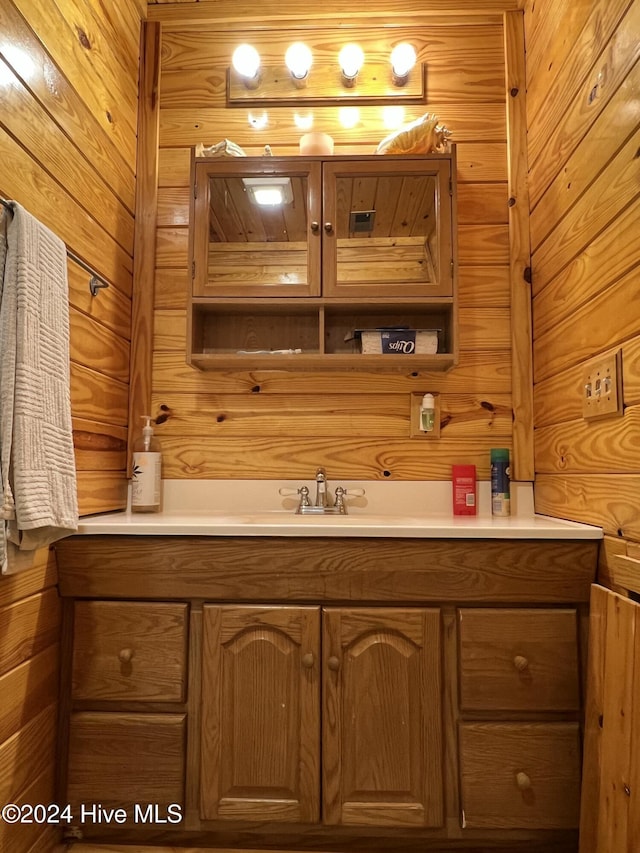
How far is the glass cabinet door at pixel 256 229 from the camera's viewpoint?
141 cm

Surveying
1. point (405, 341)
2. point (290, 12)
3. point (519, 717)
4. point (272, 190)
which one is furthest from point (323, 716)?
point (290, 12)

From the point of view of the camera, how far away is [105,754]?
1104 mm

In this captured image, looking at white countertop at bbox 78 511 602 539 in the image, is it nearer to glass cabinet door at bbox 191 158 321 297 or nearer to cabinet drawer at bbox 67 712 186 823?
cabinet drawer at bbox 67 712 186 823

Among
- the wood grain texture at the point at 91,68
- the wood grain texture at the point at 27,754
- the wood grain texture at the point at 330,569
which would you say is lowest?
the wood grain texture at the point at 27,754

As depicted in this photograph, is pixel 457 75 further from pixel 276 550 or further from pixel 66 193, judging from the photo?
pixel 276 550

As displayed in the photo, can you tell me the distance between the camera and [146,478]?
1437 millimetres

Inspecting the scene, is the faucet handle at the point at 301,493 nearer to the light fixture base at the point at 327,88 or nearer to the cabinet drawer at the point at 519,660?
the cabinet drawer at the point at 519,660

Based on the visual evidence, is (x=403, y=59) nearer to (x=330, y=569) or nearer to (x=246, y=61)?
(x=246, y=61)

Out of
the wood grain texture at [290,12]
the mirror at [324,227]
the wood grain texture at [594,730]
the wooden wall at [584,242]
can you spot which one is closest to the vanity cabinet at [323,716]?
the wood grain texture at [594,730]

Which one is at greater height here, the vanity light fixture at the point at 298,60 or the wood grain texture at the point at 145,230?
the vanity light fixture at the point at 298,60

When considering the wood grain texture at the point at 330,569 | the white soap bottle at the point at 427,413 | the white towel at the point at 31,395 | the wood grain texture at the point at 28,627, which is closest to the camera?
the white towel at the point at 31,395

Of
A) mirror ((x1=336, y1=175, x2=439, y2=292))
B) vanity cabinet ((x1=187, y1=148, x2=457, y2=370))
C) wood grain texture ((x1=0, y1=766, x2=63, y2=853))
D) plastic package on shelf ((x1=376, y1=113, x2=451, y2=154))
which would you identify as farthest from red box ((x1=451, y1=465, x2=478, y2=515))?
wood grain texture ((x1=0, y1=766, x2=63, y2=853))

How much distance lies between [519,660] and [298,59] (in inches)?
68.5

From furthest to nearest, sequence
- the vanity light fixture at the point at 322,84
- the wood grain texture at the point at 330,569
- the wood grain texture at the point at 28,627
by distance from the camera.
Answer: the vanity light fixture at the point at 322,84, the wood grain texture at the point at 330,569, the wood grain texture at the point at 28,627
